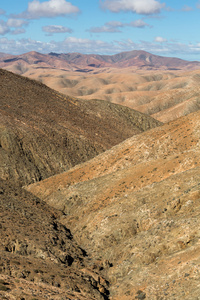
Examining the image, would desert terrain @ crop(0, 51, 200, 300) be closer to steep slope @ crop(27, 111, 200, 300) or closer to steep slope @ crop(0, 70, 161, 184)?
steep slope @ crop(27, 111, 200, 300)

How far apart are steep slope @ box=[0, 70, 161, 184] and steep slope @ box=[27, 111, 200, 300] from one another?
1189 cm

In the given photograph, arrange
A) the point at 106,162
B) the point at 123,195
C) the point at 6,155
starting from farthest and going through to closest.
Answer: the point at 6,155 < the point at 106,162 < the point at 123,195

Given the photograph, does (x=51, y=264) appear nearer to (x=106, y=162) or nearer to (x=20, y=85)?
(x=106, y=162)

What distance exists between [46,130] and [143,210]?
40.3 m

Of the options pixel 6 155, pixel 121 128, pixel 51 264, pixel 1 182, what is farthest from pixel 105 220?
pixel 121 128

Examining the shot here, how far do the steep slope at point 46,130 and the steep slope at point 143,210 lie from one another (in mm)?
11888

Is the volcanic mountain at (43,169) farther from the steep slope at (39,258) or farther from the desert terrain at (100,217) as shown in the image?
the desert terrain at (100,217)

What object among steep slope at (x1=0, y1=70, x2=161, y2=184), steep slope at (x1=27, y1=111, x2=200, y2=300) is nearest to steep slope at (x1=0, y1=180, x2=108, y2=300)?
steep slope at (x1=27, y1=111, x2=200, y2=300)

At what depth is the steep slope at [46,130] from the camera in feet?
187

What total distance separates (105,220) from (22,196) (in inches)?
470

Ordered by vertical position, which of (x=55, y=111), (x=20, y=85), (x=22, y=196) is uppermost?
(x=20, y=85)

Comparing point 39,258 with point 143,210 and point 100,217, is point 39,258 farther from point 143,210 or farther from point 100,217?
point 143,210

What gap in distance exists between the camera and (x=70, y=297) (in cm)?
1916

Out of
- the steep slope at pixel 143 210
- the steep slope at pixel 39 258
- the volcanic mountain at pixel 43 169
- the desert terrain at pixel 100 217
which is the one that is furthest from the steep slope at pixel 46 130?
the steep slope at pixel 39 258
